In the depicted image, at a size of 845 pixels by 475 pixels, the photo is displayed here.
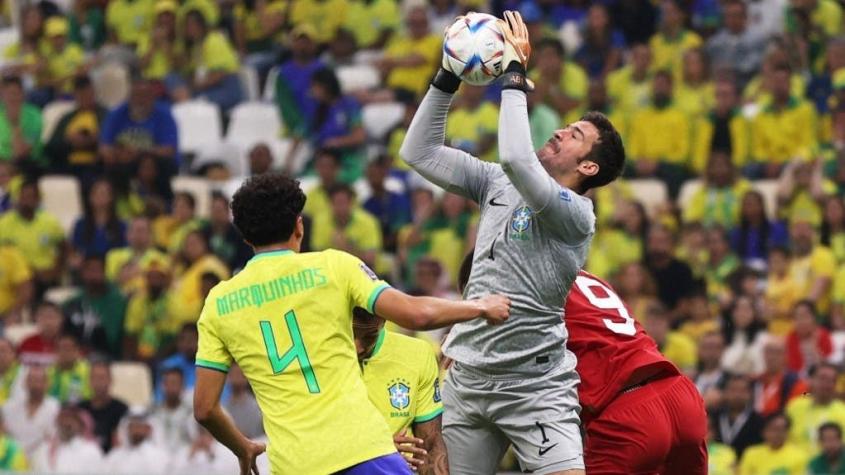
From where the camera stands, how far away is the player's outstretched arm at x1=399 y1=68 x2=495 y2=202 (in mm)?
7695

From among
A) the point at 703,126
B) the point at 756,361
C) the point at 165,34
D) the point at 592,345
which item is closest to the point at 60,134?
the point at 165,34

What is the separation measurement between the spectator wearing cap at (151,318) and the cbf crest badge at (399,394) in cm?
823

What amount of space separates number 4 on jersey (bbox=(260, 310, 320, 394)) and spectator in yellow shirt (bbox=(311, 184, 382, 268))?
8604 mm

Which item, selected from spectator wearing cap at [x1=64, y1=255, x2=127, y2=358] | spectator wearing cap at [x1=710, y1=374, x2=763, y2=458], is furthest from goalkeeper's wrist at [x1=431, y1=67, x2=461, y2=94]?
spectator wearing cap at [x1=64, y1=255, x2=127, y2=358]

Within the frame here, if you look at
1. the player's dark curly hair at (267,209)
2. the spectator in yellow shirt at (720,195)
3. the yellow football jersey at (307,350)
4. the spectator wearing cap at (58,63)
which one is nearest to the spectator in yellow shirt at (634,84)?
the spectator in yellow shirt at (720,195)

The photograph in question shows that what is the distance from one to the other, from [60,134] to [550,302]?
36.6 ft

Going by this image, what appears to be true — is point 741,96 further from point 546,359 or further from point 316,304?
point 316,304

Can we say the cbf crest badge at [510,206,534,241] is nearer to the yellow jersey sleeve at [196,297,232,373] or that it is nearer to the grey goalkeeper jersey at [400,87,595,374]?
the grey goalkeeper jersey at [400,87,595,374]

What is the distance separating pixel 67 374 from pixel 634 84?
5.85m

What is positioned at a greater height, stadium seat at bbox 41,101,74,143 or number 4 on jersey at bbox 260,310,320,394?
number 4 on jersey at bbox 260,310,320,394

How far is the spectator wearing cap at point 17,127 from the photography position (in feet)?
58.4

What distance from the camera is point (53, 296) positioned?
53.8 ft

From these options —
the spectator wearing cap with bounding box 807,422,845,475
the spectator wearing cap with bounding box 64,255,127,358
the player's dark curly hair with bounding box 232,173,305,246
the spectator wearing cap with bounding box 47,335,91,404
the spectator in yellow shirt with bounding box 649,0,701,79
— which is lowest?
the spectator wearing cap with bounding box 47,335,91,404

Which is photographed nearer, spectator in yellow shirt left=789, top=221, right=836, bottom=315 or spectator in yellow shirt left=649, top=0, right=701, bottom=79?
spectator in yellow shirt left=789, top=221, right=836, bottom=315
